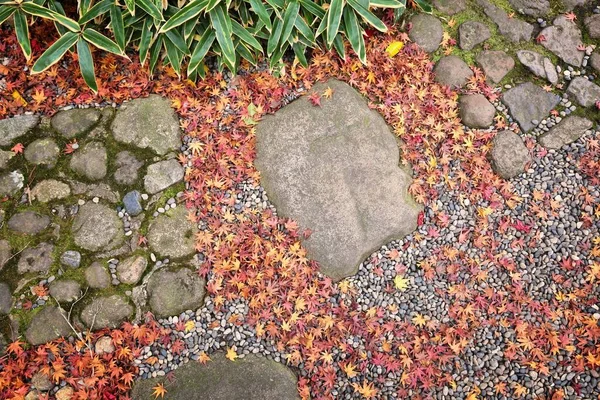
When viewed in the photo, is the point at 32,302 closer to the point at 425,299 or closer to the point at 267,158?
the point at 267,158

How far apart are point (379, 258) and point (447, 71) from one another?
176 cm

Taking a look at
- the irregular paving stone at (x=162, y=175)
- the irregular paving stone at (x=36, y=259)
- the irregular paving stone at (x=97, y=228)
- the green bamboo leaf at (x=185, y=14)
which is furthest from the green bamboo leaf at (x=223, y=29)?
the irregular paving stone at (x=36, y=259)

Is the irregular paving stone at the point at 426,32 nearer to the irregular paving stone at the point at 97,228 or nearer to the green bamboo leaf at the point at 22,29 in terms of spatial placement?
the irregular paving stone at the point at 97,228

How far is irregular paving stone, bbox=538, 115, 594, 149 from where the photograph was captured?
3.82m

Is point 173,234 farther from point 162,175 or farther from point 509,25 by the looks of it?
point 509,25

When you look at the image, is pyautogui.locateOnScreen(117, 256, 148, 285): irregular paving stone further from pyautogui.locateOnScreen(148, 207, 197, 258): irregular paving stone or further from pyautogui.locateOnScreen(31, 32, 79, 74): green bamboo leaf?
pyautogui.locateOnScreen(31, 32, 79, 74): green bamboo leaf

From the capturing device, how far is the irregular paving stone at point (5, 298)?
3.16m

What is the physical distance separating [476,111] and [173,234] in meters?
2.67

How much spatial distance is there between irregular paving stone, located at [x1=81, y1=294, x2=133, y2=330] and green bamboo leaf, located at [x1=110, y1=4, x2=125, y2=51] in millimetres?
1866

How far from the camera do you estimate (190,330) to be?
3254 mm

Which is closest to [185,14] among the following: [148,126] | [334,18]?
[148,126]

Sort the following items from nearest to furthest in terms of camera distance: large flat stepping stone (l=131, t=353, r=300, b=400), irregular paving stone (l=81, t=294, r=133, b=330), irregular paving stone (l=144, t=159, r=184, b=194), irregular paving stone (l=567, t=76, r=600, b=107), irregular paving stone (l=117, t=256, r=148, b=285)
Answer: large flat stepping stone (l=131, t=353, r=300, b=400) < irregular paving stone (l=81, t=294, r=133, b=330) < irregular paving stone (l=117, t=256, r=148, b=285) < irregular paving stone (l=144, t=159, r=184, b=194) < irregular paving stone (l=567, t=76, r=600, b=107)

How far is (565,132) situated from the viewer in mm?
3850

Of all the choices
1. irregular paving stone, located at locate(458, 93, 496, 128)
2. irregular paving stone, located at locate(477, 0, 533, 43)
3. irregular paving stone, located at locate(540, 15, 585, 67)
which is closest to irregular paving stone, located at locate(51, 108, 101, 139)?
irregular paving stone, located at locate(458, 93, 496, 128)
